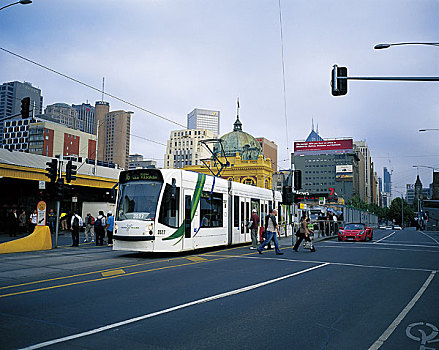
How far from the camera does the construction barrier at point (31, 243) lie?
55.7 feet

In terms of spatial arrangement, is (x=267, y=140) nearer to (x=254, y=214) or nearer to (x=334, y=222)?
(x=334, y=222)

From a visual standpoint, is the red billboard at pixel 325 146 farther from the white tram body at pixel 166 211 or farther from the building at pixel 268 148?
the white tram body at pixel 166 211

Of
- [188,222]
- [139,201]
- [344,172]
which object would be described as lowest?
[188,222]

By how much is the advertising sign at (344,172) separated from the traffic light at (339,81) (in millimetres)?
141312

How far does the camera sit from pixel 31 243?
712 inches

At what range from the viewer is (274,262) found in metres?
13.9

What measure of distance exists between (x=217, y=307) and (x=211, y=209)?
436 inches

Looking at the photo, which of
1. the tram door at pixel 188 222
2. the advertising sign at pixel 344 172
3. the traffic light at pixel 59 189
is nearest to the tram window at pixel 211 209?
the tram door at pixel 188 222

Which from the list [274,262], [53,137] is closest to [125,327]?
[274,262]

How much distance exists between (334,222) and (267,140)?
495ft

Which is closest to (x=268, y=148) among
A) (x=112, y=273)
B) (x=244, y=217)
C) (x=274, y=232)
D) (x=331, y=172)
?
(x=331, y=172)

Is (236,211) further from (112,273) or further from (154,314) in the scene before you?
(154,314)

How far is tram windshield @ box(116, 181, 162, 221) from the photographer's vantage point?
14.7m

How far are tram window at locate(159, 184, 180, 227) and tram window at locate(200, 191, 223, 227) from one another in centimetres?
200
